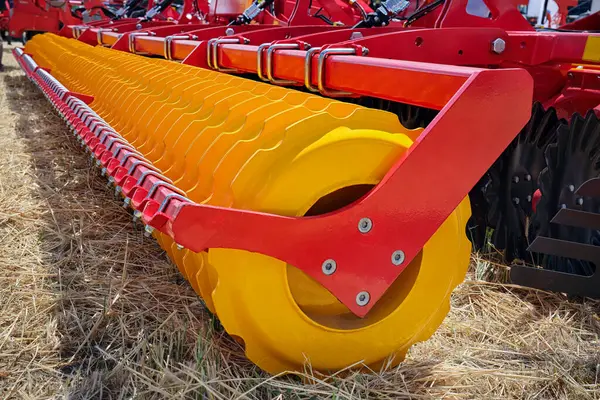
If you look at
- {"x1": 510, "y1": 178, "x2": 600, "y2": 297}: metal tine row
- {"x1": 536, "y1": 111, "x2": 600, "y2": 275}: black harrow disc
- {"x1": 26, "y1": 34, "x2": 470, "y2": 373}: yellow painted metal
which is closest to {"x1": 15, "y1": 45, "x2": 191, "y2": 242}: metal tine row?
{"x1": 26, "y1": 34, "x2": 470, "y2": 373}: yellow painted metal

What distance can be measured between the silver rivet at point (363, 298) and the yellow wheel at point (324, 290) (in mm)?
92

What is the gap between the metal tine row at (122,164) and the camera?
5.06 feet

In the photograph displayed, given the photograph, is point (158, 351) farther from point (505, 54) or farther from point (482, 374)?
point (505, 54)

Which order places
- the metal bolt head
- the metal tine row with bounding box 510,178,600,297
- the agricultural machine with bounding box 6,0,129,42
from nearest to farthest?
the metal tine row with bounding box 510,178,600,297 < the metal bolt head < the agricultural machine with bounding box 6,0,129,42

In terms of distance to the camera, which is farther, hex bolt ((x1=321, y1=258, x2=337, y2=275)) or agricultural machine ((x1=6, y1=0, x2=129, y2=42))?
agricultural machine ((x1=6, y1=0, x2=129, y2=42))

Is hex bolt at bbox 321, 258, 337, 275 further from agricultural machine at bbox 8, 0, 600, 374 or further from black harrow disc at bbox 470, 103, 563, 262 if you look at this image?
black harrow disc at bbox 470, 103, 563, 262

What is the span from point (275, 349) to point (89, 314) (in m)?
0.85

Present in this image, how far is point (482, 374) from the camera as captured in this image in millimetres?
1894

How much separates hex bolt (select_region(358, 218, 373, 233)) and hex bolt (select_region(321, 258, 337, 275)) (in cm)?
11

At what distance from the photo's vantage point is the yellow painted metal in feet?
4.97

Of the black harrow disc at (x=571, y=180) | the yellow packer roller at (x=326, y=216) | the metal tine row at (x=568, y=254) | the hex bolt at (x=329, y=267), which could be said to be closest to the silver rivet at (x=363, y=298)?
the yellow packer roller at (x=326, y=216)

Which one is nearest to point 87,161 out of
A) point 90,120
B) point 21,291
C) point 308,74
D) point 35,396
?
point 90,120

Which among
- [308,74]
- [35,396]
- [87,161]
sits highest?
[308,74]

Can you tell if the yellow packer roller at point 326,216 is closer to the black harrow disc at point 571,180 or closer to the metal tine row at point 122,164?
the metal tine row at point 122,164
